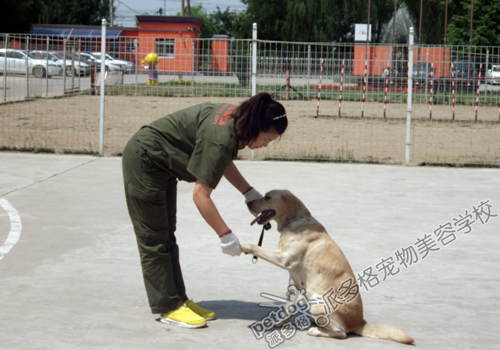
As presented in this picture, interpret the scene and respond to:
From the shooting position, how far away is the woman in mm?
3619

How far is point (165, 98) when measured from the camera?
548 inches

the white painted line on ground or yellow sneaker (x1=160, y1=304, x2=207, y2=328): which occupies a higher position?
the white painted line on ground

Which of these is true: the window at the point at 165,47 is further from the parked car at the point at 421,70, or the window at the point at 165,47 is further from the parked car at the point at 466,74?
the parked car at the point at 466,74

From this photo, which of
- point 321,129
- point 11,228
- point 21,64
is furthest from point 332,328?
point 21,64

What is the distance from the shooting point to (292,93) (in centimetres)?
1482

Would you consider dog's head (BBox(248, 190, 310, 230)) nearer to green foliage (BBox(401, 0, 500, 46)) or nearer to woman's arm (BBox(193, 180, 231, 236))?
woman's arm (BBox(193, 180, 231, 236))

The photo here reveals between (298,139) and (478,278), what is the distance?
853 centimetres

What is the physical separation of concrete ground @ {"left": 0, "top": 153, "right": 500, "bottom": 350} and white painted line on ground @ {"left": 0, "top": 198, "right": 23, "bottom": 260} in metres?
0.02

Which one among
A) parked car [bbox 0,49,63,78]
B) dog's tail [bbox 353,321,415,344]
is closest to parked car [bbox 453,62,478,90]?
parked car [bbox 0,49,63,78]

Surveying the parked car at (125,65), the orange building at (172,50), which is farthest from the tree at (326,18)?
the orange building at (172,50)

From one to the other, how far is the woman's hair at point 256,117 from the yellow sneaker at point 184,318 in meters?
1.21

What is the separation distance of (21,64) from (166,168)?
1221cm

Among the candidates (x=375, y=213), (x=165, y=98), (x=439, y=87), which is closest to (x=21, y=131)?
(x=165, y=98)

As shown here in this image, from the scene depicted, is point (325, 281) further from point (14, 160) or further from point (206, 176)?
point (14, 160)
